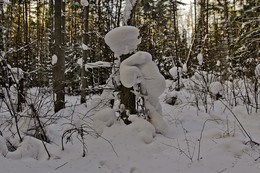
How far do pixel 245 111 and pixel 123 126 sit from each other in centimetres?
231

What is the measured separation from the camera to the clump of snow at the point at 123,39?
9.09 ft

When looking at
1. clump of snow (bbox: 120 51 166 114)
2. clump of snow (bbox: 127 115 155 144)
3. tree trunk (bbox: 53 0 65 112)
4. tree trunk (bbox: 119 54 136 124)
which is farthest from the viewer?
tree trunk (bbox: 53 0 65 112)

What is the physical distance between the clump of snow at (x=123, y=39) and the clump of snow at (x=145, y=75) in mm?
202

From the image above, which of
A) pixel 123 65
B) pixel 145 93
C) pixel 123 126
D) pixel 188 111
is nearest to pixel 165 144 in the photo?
pixel 123 126

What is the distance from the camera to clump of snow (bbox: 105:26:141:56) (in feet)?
9.09

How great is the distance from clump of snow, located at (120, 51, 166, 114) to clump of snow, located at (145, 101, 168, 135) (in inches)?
3.8

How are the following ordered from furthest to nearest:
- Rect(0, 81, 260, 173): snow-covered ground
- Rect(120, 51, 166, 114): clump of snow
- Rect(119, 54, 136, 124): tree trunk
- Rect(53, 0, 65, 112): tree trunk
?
Rect(53, 0, 65, 112): tree trunk
Rect(119, 54, 136, 124): tree trunk
Rect(120, 51, 166, 114): clump of snow
Rect(0, 81, 260, 173): snow-covered ground

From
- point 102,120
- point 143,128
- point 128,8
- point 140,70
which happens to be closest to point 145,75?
point 140,70

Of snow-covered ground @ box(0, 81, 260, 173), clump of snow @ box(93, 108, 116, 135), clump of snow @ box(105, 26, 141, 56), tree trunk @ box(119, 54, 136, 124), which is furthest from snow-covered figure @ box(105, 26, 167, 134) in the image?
clump of snow @ box(93, 108, 116, 135)

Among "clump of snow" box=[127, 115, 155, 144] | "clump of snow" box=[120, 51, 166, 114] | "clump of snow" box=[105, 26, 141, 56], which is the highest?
"clump of snow" box=[105, 26, 141, 56]

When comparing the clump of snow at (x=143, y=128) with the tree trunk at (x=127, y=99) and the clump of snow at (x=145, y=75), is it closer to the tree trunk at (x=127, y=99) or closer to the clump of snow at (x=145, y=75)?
the tree trunk at (x=127, y=99)

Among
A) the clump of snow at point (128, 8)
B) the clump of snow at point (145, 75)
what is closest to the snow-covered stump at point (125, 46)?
the clump of snow at point (145, 75)

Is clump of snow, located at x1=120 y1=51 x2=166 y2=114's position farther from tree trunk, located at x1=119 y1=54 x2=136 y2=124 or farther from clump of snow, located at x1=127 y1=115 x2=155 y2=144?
clump of snow, located at x1=127 y1=115 x2=155 y2=144

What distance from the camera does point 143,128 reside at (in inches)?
103
